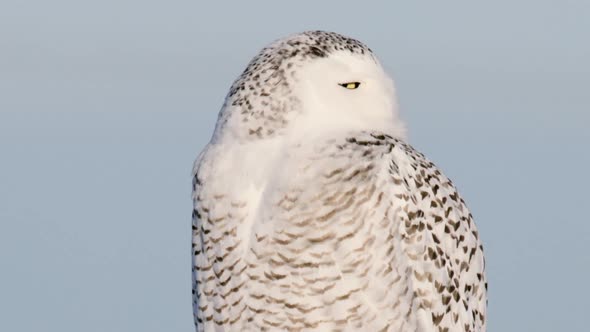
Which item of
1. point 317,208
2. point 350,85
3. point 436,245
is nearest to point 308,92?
point 350,85

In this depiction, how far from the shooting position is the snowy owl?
21.6 ft

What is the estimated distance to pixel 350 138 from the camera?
6754mm

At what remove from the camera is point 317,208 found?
6.60 metres

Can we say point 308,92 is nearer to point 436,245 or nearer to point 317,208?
point 317,208

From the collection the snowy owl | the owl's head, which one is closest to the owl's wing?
the snowy owl

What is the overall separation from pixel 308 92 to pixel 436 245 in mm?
1021

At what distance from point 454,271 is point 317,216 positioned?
0.87 meters

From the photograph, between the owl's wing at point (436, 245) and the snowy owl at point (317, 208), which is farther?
the owl's wing at point (436, 245)

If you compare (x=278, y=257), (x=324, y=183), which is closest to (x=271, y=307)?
(x=278, y=257)

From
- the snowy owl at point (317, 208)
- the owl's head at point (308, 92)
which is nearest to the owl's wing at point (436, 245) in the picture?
the snowy owl at point (317, 208)

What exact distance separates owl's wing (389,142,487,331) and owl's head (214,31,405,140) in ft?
0.97

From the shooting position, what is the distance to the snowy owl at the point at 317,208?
6.59 metres

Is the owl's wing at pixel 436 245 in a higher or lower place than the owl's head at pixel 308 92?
lower

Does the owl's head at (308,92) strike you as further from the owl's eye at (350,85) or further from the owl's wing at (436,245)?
the owl's wing at (436,245)
